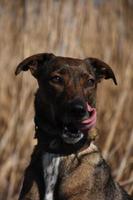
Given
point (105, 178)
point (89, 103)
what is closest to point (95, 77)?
point (89, 103)

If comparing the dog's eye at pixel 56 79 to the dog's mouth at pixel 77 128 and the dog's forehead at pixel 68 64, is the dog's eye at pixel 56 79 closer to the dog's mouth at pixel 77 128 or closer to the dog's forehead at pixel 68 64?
the dog's forehead at pixel 68 64

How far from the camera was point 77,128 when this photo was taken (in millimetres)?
5762

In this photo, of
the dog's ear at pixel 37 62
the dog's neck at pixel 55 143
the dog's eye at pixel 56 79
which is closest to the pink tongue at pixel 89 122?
the dog's neck at pixel 55 143

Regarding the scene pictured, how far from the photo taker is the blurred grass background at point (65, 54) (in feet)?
29.3

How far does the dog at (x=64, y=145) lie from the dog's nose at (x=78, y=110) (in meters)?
0.11

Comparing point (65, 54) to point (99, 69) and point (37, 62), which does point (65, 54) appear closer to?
point (99, 69)

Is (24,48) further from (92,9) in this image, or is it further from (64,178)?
(64,178)

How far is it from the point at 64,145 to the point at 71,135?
0.25 m

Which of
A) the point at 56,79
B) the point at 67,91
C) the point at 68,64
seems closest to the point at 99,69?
the point at 68,64

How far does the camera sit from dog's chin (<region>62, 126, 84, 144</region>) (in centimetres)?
572

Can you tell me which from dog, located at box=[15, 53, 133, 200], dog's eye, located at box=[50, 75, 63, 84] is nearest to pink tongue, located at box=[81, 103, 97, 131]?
dog, located at box=[15, 53, 133, 200]

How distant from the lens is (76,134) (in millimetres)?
5719

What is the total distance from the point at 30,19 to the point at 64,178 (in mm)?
3528

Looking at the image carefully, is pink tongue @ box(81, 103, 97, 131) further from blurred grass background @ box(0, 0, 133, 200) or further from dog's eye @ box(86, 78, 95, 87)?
blurred grass background @ box(0, 0, 133, 200)
